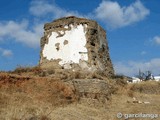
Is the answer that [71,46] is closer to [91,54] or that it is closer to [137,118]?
[91,54]

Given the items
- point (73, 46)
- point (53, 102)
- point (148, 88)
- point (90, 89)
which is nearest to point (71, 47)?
point (73, 46)

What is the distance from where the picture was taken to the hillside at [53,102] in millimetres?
9656

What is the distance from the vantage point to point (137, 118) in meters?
11.7

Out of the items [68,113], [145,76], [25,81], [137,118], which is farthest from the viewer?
A: [145,76]

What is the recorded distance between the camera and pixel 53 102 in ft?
38.6

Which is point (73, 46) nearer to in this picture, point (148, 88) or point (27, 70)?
point (27, 70)

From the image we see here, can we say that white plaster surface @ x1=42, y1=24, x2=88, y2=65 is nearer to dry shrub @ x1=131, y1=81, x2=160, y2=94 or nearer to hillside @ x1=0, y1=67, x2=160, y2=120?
hillside @ x1=0, y1=67, x2=160, y2=120

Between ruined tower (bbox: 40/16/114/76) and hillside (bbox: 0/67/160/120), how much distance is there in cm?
206

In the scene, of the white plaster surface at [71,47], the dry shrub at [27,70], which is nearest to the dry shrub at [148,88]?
the white plaster surface at [71,47]

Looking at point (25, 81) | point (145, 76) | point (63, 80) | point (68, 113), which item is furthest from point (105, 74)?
point (145, 76)

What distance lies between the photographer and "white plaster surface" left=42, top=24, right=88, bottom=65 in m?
17.5

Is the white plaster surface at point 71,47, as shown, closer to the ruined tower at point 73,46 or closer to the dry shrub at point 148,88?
the ruined tower at point 73,46

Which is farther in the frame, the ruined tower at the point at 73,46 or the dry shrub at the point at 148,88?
the dry shrub at the point at 148,88

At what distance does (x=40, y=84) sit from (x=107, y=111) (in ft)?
9.92
